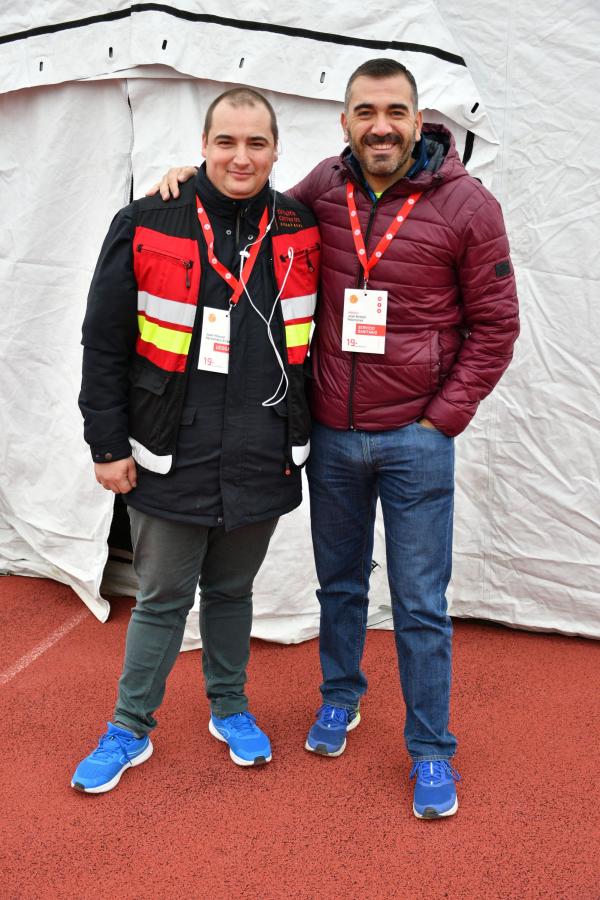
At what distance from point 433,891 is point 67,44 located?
285cm

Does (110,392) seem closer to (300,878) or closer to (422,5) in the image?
(300,878)

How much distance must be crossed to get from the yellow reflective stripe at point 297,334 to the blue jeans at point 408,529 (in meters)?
0.23

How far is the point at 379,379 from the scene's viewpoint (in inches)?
92.3

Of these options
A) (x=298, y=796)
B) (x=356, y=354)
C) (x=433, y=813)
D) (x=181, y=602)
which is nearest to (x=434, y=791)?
(x=433, y=813)

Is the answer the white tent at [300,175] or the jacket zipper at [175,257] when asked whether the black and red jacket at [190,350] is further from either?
the white tent at [300,175]

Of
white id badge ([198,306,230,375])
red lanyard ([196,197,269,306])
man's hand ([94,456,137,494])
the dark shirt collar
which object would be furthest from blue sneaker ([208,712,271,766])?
the dark shirt collar

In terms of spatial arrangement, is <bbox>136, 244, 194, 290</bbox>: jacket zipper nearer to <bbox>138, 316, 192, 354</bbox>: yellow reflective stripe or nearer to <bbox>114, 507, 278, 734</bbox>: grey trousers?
<bbox>138, 316, 192, 354</bbox>: yellow reflective stripe

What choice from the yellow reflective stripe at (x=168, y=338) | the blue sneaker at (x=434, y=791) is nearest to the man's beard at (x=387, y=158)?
the yellow reflective stripe at (x=168, y=338)

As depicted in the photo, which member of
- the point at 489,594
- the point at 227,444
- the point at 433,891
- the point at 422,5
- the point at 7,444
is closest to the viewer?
the point at 433,891

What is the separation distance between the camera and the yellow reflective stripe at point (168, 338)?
2.27 meters

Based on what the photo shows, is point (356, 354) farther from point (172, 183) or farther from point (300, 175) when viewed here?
point (300, 175)

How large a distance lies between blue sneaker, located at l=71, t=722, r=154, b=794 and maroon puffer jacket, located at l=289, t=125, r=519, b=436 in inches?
41.0

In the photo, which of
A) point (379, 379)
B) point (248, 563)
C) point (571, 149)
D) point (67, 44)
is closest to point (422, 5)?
point (571, 149)

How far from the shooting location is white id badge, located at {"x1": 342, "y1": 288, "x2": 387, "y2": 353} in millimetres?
2314
